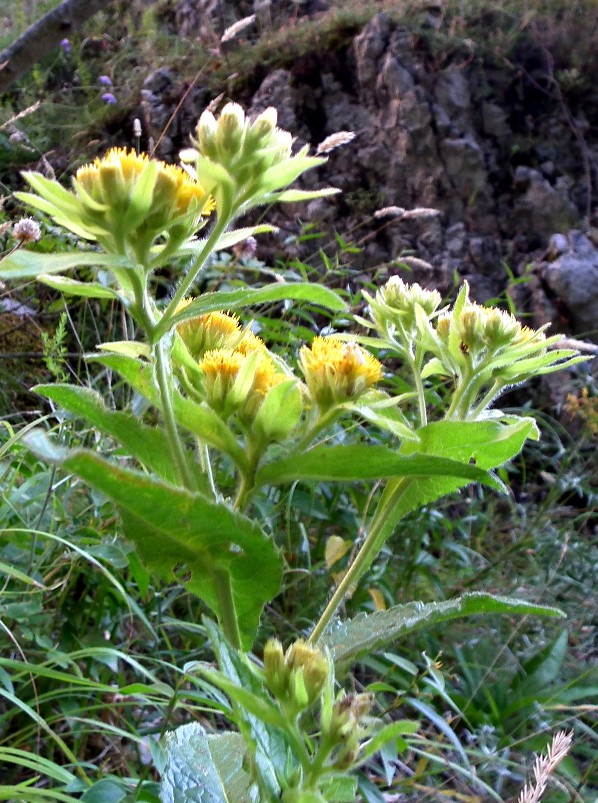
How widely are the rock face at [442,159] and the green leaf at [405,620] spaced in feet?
8.09

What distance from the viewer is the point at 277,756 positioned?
50 cm

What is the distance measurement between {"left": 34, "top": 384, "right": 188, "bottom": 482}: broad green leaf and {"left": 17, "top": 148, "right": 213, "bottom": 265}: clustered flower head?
0.34 feet

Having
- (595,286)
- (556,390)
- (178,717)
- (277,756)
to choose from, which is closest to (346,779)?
(277,756)

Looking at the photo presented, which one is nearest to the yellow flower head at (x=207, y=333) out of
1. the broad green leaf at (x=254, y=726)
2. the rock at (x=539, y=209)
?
the broad green leaf at (x=254, y=726)

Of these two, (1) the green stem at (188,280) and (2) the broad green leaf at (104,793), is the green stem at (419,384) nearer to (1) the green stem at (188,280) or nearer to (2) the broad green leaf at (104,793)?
(1) the green stem at (188,280)

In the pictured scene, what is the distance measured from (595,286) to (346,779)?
2786 millimetres

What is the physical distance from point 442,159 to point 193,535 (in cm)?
318

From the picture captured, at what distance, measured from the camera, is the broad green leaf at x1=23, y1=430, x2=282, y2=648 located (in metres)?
0.42

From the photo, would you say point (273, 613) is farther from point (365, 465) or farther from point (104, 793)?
point (365, 465)

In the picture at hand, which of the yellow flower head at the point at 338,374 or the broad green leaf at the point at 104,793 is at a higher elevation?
the yellow flower head at the point at 338,374

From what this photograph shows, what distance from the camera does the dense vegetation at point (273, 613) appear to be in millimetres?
1044

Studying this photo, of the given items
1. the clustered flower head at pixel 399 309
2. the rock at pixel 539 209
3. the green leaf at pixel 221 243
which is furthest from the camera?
the rock at pixel 539 209

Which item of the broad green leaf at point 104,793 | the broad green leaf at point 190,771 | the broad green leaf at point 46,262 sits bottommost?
the broad green leaf at point 104,793

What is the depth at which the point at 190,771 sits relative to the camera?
0.55 meters
